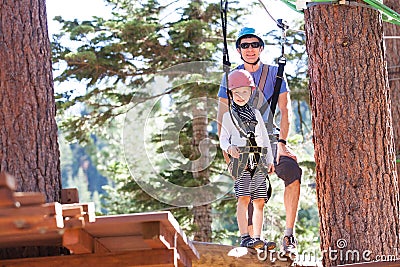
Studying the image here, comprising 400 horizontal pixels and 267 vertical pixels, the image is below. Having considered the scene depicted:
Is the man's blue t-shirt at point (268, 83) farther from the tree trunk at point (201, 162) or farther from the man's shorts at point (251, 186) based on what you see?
the tree trunk at point (201, 162)

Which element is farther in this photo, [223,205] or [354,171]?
[223,205]

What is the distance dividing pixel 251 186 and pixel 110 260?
5.38ft

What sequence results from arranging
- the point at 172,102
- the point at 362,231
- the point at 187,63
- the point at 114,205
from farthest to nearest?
1. the point at 114,205
2. the point at 172,102
3. the point at 187,63
4. the point at 362,231

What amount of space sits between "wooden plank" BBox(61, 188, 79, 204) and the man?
1.49m

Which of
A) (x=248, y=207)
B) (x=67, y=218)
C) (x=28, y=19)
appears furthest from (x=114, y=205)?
(x=67, y=218)

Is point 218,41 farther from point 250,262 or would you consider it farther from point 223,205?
point 250,262

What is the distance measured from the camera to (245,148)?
20.2 ft

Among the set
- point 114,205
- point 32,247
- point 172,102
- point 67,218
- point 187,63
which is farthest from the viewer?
point 114,205

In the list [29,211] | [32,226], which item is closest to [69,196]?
[32,226]

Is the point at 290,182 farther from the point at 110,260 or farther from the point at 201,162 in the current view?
the point at 201,162

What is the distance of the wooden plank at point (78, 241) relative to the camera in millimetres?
4344

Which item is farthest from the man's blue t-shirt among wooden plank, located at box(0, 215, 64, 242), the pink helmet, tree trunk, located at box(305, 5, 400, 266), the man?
wooden plank, located at box(0, 215, 64, 242)

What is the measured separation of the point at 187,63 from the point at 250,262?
21.9 ft

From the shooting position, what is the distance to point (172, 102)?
43.2 ft
